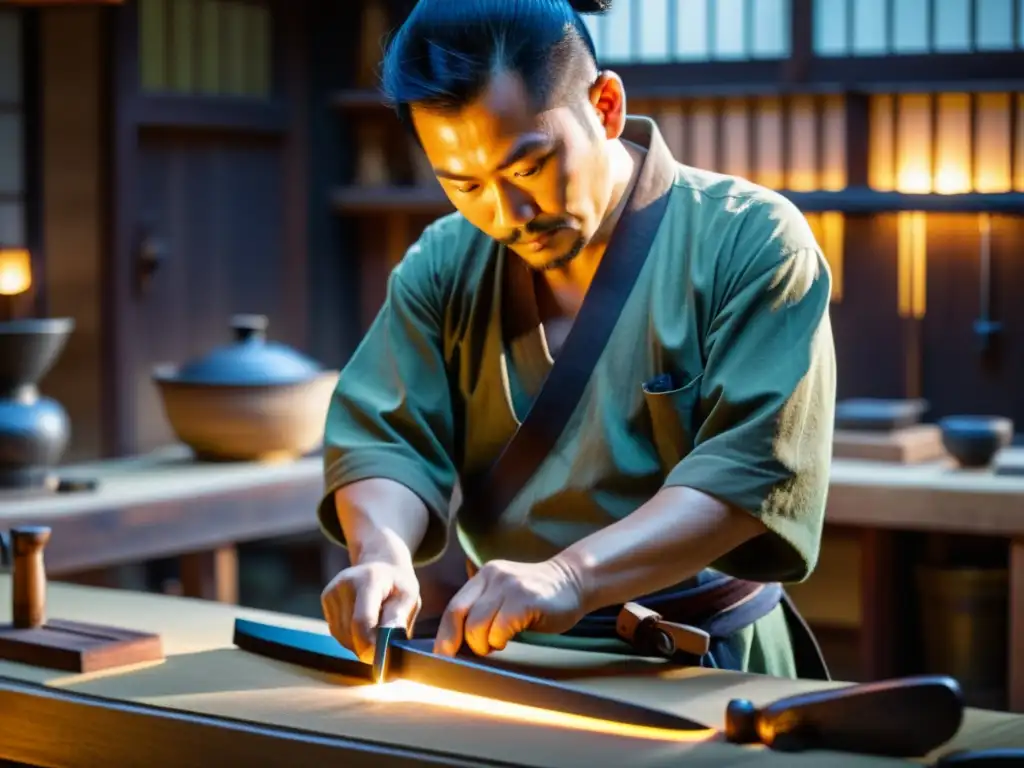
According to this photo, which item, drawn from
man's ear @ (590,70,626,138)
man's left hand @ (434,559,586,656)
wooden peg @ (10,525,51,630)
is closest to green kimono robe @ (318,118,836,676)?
man's ear @ (590,70,626,138)

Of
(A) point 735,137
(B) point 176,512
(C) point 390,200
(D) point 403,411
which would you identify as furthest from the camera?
→ (C) point 390,200

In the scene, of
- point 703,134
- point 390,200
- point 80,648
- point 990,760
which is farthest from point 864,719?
point 390,200

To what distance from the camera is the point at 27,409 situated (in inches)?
156

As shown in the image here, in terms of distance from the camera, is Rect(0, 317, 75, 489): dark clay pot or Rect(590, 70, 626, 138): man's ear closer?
Rect(590, 70, 626, 138): man's ear

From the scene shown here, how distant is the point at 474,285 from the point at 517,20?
18.3 inches

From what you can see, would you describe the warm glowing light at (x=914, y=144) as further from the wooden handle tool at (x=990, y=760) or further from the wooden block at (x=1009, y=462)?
the wooden handle tool at (x=990, y=760)

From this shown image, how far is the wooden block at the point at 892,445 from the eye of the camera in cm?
443

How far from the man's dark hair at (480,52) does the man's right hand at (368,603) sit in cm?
60

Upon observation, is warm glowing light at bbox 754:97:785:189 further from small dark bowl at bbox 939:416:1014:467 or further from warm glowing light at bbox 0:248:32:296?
Result: warm glowing light at bbox 0:248:32:296

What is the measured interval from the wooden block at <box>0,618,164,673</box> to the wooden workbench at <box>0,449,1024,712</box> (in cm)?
139

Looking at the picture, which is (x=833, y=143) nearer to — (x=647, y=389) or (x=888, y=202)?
(x=888, y=202)

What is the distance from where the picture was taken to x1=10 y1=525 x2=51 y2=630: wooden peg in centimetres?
235

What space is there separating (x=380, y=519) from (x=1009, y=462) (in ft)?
8.62

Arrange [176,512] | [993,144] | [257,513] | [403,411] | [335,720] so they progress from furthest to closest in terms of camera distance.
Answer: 1. [993,144]
2. [257,513]
3. [176,512]
4. [403,411]
5. [335,720]
